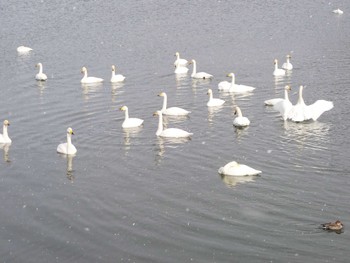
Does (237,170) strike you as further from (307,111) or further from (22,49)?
(22,49)

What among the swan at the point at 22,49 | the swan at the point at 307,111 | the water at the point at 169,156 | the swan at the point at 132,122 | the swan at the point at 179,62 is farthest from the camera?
the swan at the point at 22,49

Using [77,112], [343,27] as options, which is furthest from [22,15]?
[77,112]

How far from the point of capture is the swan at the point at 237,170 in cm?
2311

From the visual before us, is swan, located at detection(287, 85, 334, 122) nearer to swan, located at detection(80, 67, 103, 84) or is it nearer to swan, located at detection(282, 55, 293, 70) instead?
swan, located at detection(282, 55, 293, 70)

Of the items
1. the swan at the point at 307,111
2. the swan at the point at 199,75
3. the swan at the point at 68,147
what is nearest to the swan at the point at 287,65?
the swan at the point at 199,75

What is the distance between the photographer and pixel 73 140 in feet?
91.8

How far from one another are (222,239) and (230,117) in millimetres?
12188

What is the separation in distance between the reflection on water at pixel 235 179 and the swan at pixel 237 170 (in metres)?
0.10

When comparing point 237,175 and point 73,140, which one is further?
point 73,140

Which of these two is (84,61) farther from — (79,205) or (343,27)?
(79,205)

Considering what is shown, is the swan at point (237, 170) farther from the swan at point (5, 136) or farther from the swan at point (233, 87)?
the swan at point (233, 87)

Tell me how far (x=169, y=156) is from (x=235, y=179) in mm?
3306

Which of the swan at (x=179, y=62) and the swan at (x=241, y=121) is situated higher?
the swan at (x=179, y=62)

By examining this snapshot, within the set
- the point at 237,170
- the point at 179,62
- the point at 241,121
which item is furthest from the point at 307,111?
the point at 179,62
